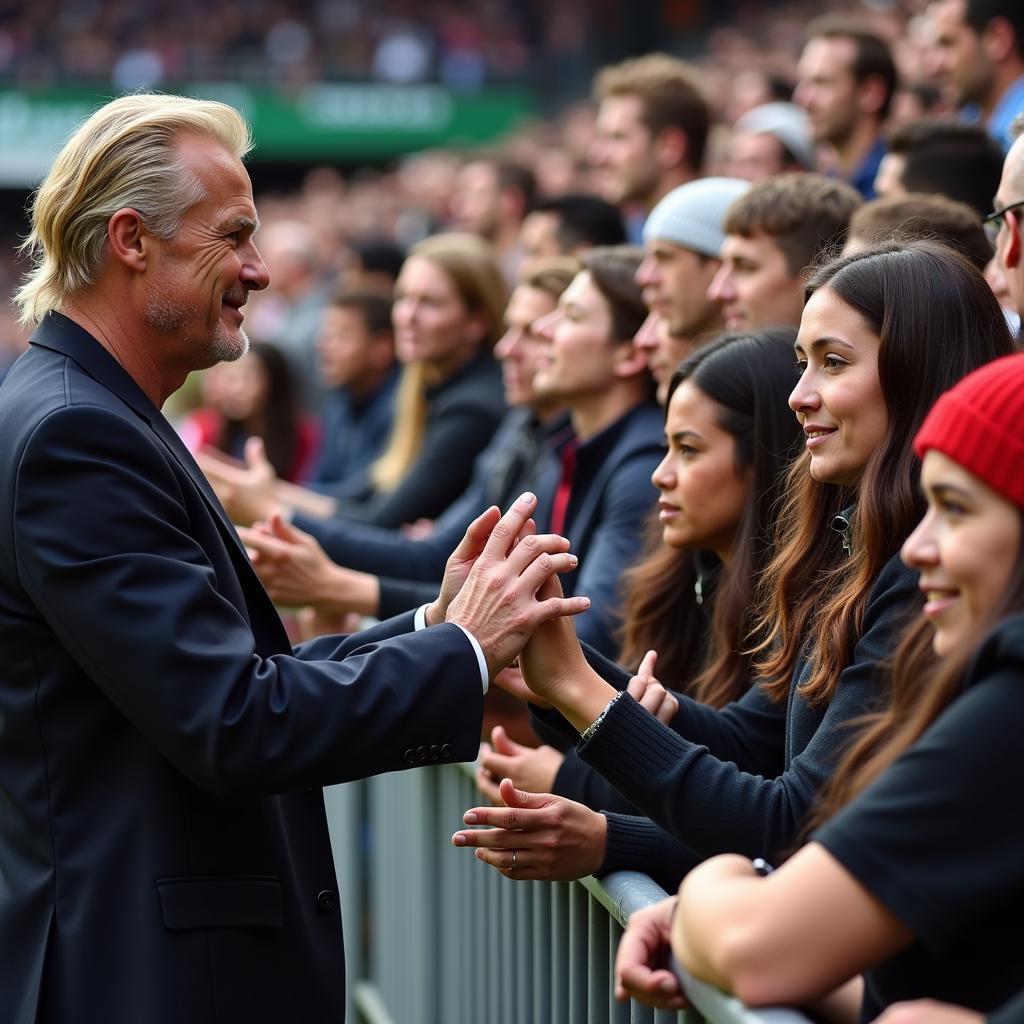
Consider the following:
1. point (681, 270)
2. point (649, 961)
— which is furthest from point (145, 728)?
point (681, 270)

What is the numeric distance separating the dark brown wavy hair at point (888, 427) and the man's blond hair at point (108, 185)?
1.14 meters

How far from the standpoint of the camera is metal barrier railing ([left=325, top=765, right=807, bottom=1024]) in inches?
106

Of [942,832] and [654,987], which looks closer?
[942,832]

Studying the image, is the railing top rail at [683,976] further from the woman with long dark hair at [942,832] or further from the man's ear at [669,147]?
the man's ear at [669,147]

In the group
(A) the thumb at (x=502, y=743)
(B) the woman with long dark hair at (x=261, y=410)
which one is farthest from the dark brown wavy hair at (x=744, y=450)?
(B) the woman with long dark hair at (x=261, y=410)

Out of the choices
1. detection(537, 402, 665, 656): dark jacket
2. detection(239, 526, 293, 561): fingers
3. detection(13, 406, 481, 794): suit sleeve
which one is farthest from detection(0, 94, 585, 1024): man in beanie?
detection(239, 526, 293, 561): fingers

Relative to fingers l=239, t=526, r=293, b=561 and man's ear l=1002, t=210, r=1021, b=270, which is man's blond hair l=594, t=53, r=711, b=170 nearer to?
fingers l=239, t=526, r=293, b=561

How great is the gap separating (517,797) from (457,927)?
3.97ft

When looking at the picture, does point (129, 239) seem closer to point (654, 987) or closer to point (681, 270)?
point (654, 987)

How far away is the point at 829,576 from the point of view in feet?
8.82

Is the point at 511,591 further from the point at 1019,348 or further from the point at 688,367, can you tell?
the point at 1019,348

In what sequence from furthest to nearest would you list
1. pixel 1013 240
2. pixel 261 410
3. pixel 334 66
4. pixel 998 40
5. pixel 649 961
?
1. pixel 334 66
2. pixel 261 410
3. pixel 998 40
4. pixel 1013 240
5. pixel 649 961

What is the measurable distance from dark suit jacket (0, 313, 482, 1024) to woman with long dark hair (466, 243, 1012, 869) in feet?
0.87

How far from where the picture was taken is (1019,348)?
303 centimetres
